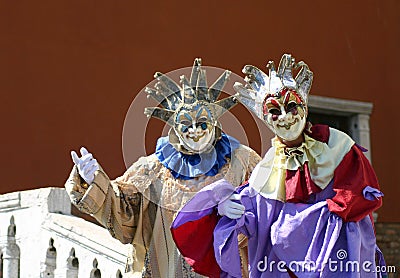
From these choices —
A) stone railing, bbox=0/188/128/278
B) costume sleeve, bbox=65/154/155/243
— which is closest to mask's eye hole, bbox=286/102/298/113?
costume sleeve, bbox=65/154/155/243

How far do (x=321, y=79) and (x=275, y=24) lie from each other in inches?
23.9

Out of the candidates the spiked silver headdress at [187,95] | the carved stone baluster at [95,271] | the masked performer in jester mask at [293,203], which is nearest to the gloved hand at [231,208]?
the masked performer in jester mask at [293,203]

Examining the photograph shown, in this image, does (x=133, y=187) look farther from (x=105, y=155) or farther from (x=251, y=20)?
(x=251, y=20)

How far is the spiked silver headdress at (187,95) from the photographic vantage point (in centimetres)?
534

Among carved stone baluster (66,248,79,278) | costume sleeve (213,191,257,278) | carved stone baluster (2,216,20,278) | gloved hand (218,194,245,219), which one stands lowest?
costume sleeve (213,191,257,278)

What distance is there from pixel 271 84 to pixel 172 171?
71 cm

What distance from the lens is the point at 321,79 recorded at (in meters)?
9.75

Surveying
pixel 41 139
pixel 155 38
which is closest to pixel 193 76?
pixel 41 139

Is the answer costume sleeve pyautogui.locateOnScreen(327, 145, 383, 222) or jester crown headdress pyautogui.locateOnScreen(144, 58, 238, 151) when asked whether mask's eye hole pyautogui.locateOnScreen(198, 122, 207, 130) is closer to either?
jester crown headdress pyautogui.locateOnScreen(144, 58, 238, 151)

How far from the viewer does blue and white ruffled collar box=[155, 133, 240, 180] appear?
5.34 meters

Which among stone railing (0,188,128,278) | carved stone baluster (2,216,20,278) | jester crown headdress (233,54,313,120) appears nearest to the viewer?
jester crown headdress (233,54,313,120)

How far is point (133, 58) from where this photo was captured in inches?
335

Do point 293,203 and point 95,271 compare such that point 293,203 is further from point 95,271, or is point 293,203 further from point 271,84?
point 95,271

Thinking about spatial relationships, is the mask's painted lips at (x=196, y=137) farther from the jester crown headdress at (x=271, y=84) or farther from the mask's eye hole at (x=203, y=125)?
the jester crown headdress at (x=271, y=84)
